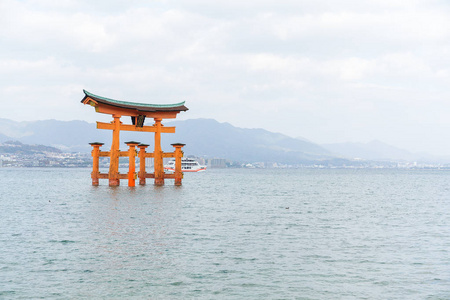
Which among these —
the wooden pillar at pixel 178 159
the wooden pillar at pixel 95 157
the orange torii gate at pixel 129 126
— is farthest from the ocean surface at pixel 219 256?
the wooden pillar at pixel 178 159

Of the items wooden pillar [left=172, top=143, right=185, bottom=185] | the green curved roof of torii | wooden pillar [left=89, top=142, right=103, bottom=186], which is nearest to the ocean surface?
the green curved roof of torii

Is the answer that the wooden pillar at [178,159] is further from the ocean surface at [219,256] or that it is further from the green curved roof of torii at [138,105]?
the ocean surface at [219,256]

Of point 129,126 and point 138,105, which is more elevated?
point 138,105

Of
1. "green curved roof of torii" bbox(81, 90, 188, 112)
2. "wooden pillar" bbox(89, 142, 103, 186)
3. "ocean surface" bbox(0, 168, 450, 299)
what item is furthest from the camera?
"wooden pillar" bbox(89, 142, 103, 186)

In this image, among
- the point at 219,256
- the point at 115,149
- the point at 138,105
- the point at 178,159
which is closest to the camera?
the point at 219,256

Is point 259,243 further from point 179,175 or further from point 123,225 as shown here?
point 179,175

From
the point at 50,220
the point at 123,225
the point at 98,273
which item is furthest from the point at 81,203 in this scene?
the point at 98,273

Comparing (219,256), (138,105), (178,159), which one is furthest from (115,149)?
(219,256)

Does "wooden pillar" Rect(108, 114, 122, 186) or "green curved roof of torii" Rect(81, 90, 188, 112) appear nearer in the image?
"green curved roof of torii" Rect(81, 90, 188, 112)

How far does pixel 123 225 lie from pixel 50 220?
5391 mm

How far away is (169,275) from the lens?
599 inches

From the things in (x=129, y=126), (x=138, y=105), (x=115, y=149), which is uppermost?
(x=138, y=105)

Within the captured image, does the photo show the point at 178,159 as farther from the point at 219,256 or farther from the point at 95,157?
the point at 219,256

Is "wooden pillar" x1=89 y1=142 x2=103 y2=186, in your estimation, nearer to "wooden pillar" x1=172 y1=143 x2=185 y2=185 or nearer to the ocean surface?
"wooden pillar" x1=172 y1=143 x2=185 y2=185
